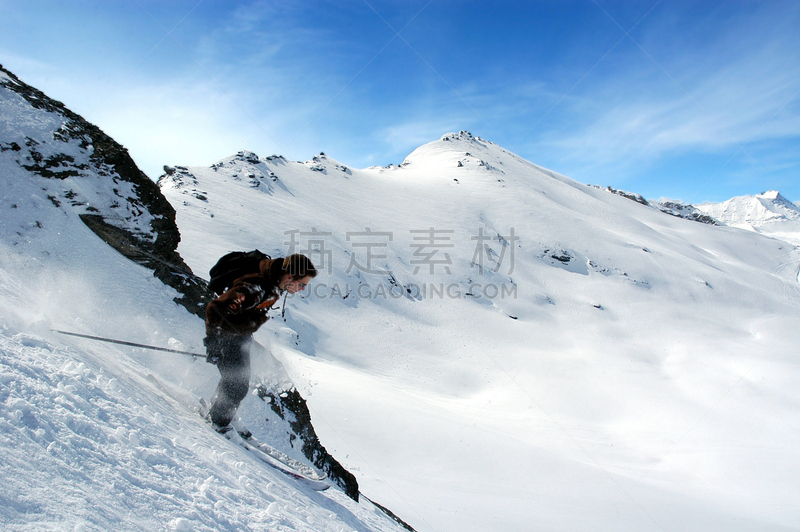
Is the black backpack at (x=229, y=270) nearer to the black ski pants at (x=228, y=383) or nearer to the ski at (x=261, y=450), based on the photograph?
the black ski pants at (x=228, y=383)

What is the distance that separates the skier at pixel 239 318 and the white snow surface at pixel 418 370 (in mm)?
291

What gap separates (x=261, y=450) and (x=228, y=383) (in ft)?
2.69

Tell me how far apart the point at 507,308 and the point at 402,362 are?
1382cm

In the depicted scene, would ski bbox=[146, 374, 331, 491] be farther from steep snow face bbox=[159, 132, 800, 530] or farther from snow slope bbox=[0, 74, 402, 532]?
steep snow face bbox=[159, 132, 800, 530]

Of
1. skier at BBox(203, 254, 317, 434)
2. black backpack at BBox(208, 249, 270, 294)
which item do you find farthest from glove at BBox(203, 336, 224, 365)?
black backpack at BBox(208, 249, 270, 294)

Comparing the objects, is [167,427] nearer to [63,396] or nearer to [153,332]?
[63,396]

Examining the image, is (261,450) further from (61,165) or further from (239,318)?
(61,165)

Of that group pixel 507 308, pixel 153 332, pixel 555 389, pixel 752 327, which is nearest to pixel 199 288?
pixel 153 332

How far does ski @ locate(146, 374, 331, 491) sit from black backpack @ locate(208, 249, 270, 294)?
3.51 ft

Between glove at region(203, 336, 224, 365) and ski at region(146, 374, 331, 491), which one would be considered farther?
ski at region(146, 374, 331, 491)

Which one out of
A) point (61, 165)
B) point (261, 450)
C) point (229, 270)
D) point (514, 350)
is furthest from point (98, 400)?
point (514, 350)

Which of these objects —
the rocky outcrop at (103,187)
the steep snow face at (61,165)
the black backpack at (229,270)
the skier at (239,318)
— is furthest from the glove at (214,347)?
the steep snow face at (61,165)

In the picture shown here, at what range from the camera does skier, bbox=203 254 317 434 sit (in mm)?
3178

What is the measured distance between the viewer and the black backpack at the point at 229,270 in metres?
3.38
